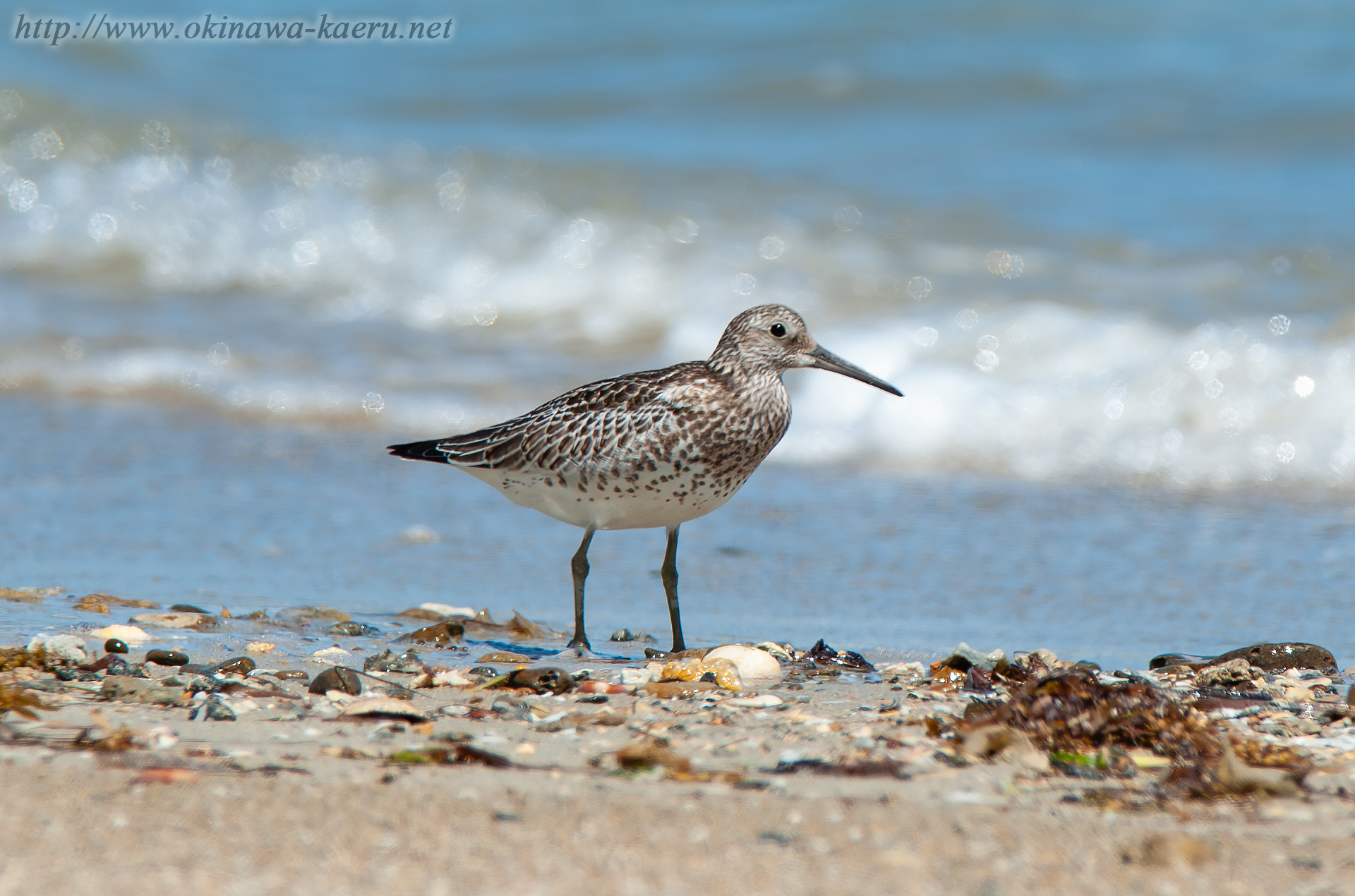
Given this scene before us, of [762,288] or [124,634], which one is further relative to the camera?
[762,288]

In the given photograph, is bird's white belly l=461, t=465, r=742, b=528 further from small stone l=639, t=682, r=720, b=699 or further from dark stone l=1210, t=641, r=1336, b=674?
dark stone l=1210, t=641, r=1336, b=674

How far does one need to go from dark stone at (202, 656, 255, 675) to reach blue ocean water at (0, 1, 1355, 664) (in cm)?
127

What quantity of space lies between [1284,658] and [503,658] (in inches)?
95.1

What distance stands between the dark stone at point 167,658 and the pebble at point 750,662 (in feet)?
4.97

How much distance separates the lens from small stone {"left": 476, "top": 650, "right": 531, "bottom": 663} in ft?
15.2

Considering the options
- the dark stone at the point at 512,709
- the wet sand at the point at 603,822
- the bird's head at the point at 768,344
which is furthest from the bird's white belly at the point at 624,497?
the wet sand at the point at 603,822

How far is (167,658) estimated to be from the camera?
4.24 metres

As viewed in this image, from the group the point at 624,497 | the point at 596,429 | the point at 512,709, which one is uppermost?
the point at 596,429

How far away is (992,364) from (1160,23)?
8676 mm

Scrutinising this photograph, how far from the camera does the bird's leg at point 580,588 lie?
4910mm

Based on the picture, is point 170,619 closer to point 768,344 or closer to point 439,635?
point 439,635

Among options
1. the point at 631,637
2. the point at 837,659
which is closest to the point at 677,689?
the point at 837,659

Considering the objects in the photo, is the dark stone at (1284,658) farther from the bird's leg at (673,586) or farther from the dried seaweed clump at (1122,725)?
the bird's leg at (673,586)

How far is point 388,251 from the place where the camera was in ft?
39.9
